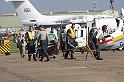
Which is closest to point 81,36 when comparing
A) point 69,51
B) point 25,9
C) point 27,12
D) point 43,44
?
point 69,51

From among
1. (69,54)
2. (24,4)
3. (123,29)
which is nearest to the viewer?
(69,54)

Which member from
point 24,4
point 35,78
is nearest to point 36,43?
point 35,78

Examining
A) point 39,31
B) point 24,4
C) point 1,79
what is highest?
point 24,4

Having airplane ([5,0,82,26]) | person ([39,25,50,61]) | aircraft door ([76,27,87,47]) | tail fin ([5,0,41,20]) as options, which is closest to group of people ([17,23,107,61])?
person ([39,25,50,61])

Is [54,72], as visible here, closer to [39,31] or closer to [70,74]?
[70,74]

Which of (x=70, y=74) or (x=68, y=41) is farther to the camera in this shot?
(x=68, y=41)

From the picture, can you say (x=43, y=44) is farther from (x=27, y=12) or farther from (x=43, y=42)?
(x=27, y=12)

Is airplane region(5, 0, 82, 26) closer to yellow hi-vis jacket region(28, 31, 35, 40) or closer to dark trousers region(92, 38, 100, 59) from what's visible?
yellow hi-vis jacket region(28, 31, 35, 40)

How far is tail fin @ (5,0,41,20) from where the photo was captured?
66.8 m

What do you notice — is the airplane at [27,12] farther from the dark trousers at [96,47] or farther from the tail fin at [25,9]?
the dark trousers at [96,47]

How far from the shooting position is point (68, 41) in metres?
24.9

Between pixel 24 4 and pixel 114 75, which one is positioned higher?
pixel 24 4

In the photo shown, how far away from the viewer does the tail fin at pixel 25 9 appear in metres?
66.8

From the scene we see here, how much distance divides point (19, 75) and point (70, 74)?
1.66 meters
